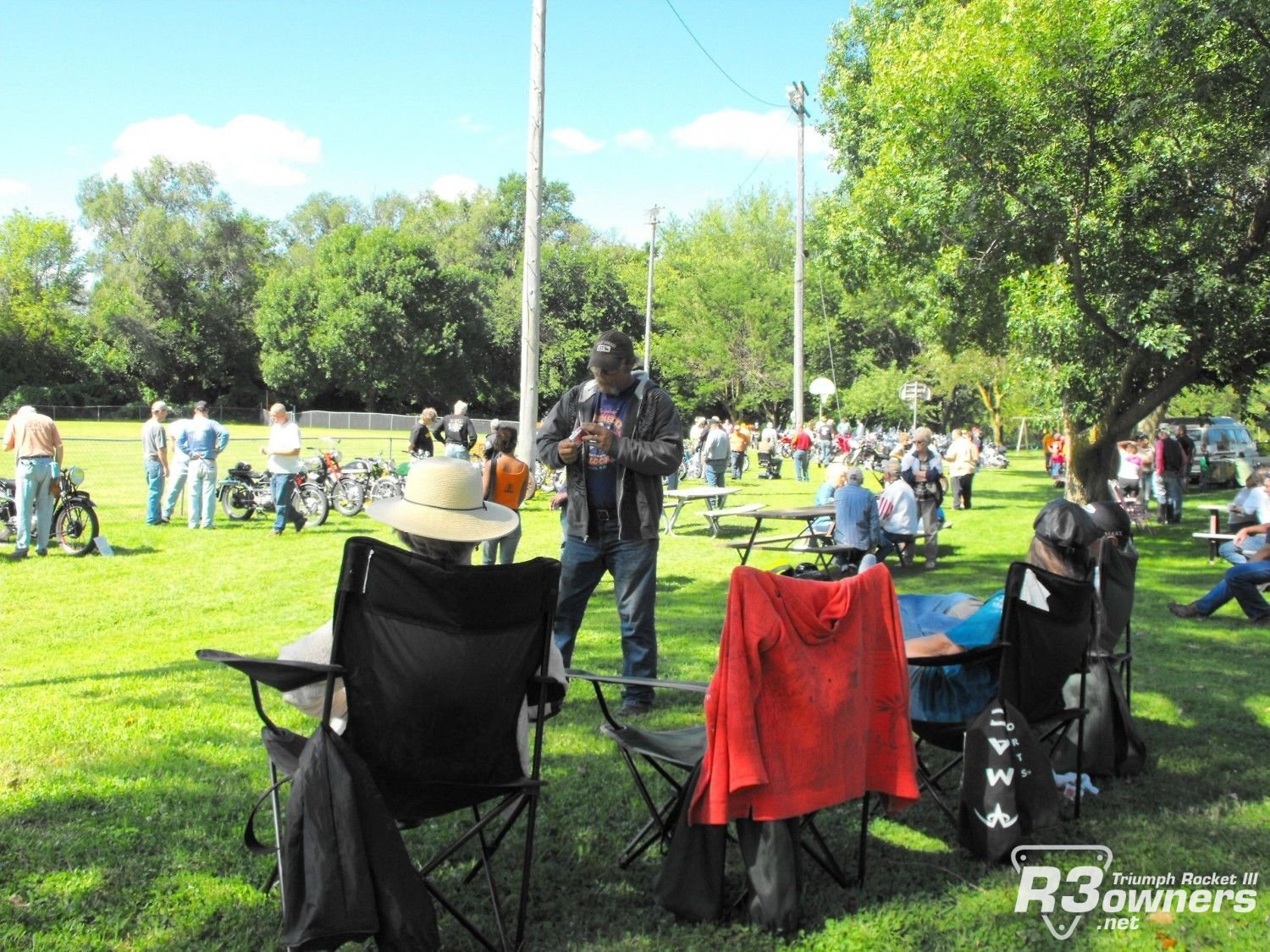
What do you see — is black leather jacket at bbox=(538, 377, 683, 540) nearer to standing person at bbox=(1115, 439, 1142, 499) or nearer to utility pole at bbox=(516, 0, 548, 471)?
utility pole at bbox=(516, 0, 548, 471)

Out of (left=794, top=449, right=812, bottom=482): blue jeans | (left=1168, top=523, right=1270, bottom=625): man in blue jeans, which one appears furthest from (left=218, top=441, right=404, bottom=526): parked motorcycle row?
(left=794, top=449, right=812, bottom=482): blue jeans

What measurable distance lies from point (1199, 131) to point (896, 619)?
11097 millimetres

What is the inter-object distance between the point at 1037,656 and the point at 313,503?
41.5ft

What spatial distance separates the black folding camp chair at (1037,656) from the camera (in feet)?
12.9

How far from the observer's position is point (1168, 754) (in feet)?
16.8

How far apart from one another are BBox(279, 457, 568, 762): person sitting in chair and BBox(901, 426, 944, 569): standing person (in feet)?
32.8

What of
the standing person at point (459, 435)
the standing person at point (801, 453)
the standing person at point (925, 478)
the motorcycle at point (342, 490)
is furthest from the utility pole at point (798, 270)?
the motorcycle at point (342, 490)

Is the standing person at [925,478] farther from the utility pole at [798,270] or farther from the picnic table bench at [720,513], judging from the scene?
the utility pole at [798,270]

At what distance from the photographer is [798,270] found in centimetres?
2783

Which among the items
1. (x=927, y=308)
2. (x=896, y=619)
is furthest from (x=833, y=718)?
(x=927, y=308)

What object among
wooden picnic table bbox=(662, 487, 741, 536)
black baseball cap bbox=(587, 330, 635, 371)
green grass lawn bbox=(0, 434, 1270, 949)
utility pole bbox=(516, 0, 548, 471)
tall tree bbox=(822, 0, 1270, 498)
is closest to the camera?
green grass lawn bbox=(0, 434, 1270, 949)

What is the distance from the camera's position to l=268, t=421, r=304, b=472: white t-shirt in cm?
1402

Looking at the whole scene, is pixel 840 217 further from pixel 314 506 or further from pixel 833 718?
pixel 833 718

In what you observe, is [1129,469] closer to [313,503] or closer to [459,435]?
[459,435]
